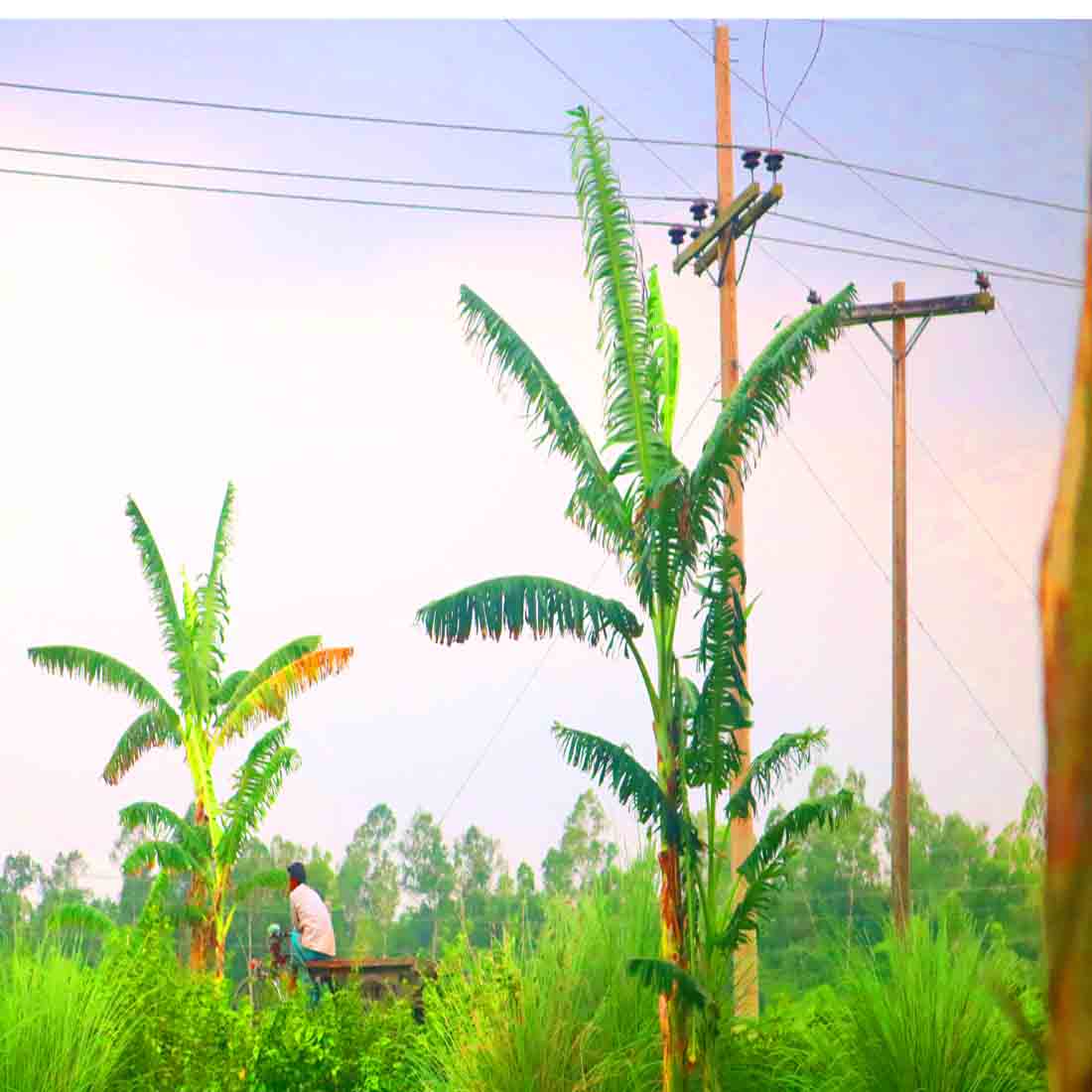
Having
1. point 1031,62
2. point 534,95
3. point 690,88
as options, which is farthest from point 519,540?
point 1031,62

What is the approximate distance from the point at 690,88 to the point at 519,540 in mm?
8931

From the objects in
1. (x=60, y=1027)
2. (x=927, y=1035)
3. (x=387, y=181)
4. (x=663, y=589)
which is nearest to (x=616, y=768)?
(x=663, y=589)

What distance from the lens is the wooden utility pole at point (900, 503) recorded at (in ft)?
46.8

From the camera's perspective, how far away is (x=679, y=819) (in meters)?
8.07

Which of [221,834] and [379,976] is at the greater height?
[221,834]

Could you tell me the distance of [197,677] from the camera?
14.2 metres

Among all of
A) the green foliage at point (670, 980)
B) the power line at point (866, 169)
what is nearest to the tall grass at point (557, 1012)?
the green foliage at point (670, 980)

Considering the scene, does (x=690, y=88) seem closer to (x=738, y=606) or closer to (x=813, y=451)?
(x=813, y=451)

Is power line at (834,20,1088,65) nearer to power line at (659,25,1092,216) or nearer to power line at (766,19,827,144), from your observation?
power line at (766,19,827,144)

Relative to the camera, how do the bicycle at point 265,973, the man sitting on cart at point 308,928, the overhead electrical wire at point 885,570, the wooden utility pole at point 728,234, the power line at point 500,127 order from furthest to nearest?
1. the power line at point 500,127
2. the overhead electrical wire at point 885,570
3. the wooden utility pole at point 728,234
4. the man sitting on cart at point 308,928
5. the bicycle at point 265,973

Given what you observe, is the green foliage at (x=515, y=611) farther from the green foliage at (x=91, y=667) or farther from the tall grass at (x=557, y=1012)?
the green foliage at (x=91, y=667)

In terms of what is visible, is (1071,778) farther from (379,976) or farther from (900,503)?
(900,503)

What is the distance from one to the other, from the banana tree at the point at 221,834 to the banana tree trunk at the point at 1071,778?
526 inches

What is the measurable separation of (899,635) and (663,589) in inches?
271
